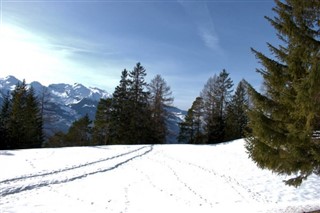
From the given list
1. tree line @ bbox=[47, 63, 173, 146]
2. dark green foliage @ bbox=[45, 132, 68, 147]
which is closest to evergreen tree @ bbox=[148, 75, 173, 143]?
tree line @ bbox=[47, 63, 173, 146]

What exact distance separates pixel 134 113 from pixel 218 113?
43.5 ft

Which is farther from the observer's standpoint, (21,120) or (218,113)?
(218,113)

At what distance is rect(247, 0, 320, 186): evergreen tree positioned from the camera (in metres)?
8.17

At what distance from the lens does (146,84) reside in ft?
158

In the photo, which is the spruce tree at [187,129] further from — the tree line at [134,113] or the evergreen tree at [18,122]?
the evergreen tree at [18,122]

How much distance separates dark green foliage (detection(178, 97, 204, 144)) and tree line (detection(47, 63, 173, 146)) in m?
6.15

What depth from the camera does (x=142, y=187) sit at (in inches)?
599

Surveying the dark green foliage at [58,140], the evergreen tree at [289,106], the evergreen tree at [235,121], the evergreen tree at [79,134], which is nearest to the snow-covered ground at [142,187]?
the evergreen tree at [289,106]

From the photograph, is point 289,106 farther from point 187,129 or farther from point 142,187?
point 187,129

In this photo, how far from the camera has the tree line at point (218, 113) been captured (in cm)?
4684

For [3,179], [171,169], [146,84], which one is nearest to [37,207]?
[3,179]

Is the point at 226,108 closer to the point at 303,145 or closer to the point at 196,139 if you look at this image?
the point at 196,139

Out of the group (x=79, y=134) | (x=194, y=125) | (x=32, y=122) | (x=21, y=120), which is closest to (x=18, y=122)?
(x=21, y=120)

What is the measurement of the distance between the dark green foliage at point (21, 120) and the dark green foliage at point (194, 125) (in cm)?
2397
